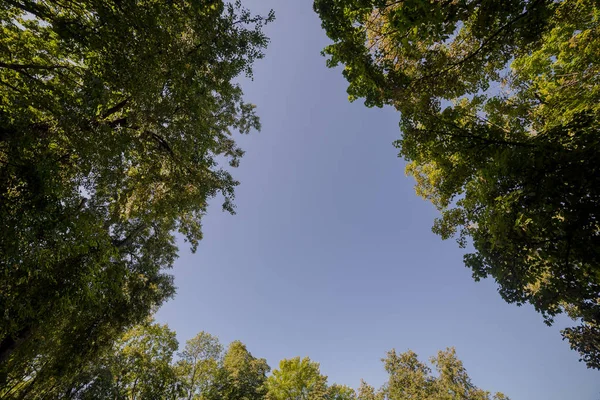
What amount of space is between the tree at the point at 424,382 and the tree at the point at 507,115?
840 inches

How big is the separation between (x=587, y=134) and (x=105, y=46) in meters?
9.36

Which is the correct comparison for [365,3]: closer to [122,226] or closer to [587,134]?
[587,134]

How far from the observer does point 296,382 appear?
17.0 meters

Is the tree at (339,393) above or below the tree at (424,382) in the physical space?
below

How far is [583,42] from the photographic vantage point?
637 cm

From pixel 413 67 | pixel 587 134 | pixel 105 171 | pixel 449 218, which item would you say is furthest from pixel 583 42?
pixel 105 171

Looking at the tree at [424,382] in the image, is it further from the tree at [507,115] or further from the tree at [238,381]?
the tree at [507,115]

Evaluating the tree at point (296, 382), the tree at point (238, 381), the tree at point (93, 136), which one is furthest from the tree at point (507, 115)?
the tree at point (238, 381)

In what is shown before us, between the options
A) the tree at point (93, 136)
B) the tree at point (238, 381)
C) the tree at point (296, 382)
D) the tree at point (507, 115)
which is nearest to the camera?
the tree at point (507, 115)

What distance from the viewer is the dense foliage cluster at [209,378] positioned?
1394 cm

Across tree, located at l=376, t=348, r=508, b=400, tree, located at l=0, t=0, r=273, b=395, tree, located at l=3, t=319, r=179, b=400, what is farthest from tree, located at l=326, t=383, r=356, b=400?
tree, located at l=0, t=0, r=273, b=395

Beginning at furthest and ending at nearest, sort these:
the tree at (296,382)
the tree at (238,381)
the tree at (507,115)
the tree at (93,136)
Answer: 1. the tree at (238,381)
2. the tree at (296,382)
3. the tree at (93,136)
4. the tree at (507,115)

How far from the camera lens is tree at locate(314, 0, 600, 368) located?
402cm

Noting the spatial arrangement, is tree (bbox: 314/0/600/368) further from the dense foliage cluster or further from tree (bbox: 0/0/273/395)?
the dense foliage cluster
